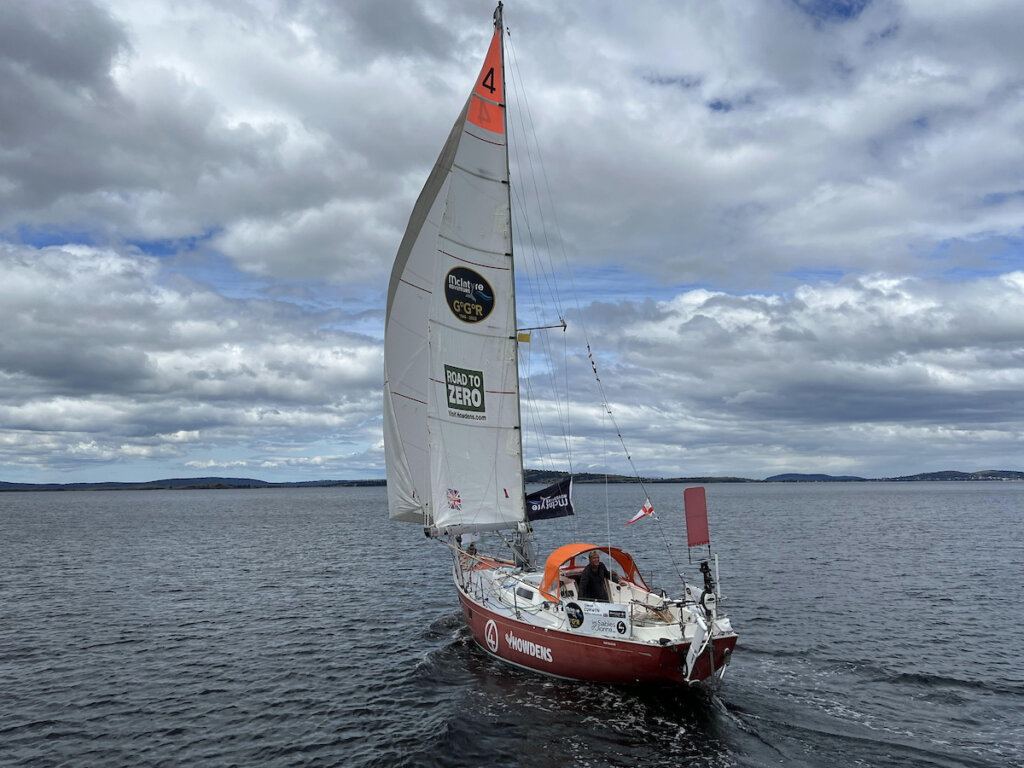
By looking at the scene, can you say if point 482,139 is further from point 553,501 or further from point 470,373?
point 553,501

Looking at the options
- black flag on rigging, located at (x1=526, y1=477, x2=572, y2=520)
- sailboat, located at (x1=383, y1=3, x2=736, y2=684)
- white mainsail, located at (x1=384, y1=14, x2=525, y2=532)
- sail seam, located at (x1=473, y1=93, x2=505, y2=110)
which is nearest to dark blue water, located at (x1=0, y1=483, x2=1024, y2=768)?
sailboat, located at (x1=383, y1=3, x2=736, y2=684)

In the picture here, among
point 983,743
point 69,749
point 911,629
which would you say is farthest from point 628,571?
point 69,749

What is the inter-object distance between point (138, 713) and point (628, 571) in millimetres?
14422

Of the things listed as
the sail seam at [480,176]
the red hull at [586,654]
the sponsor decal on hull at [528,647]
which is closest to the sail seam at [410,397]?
the red hull at [586,654]

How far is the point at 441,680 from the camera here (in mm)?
19203

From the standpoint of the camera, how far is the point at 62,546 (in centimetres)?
5653

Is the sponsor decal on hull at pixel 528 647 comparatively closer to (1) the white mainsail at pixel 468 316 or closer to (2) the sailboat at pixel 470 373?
(2) the sailboat at pixel 470 373

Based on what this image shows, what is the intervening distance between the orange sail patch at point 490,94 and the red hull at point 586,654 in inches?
656

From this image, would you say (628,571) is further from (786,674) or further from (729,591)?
(729,591)

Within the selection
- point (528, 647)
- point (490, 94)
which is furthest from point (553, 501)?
point (490, 94)

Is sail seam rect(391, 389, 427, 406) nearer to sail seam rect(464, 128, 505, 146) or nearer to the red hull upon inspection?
the red hull

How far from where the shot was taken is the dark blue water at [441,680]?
1448cm

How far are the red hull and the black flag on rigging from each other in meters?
3.89

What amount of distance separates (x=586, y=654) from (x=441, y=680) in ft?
16.9
